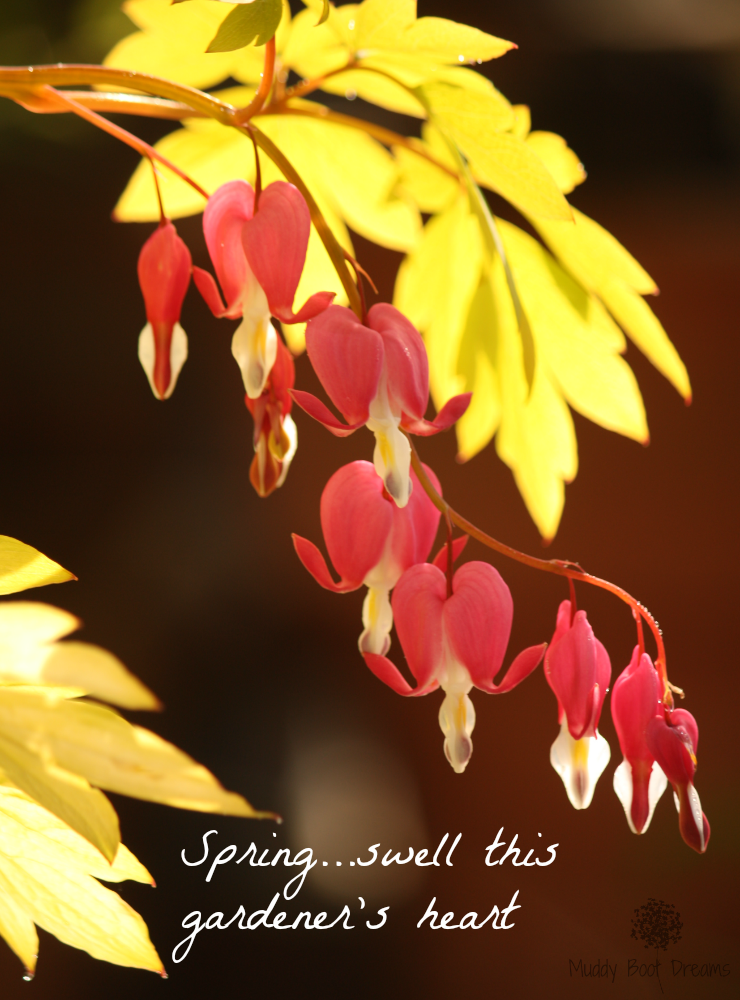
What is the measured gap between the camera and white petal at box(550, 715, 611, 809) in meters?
0.38

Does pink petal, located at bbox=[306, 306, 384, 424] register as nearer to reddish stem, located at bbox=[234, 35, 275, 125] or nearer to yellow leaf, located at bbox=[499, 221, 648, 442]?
reddish stem, located at bbox=[234, 35, 275, 125]

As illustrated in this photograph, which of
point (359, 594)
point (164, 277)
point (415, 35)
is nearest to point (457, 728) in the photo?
point (164, 277)

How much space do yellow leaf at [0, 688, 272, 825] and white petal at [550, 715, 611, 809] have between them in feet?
0.53

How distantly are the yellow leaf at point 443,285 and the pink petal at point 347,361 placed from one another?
1.10 ft

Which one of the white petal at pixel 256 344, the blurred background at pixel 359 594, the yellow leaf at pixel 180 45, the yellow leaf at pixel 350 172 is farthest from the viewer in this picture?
the blurred background at pixel 359 594

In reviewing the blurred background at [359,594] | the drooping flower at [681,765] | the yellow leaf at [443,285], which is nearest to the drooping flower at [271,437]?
the drooping flower at [681,765]

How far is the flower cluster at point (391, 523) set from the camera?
354 millimetres

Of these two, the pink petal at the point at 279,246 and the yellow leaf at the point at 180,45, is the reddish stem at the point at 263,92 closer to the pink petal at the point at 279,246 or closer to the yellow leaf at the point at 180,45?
the pink petal at the point at 279,246

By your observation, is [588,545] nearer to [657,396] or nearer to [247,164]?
[657,396]

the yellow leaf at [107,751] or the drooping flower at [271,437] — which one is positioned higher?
the drooping flower at [271,437]

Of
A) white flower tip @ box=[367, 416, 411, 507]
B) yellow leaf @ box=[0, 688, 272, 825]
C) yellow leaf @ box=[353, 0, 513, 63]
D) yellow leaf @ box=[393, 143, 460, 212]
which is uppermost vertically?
yellow leaf @ box=[353, 0, 513, 63]

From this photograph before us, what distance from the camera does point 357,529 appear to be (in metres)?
0.39

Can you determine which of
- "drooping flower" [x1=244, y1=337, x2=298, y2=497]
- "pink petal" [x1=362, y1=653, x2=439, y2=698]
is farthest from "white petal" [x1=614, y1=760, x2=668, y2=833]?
"drooping flower" [x1=244, y1=337, x2=298, y2=497]

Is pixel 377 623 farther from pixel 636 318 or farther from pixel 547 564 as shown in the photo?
pixel 636 318
